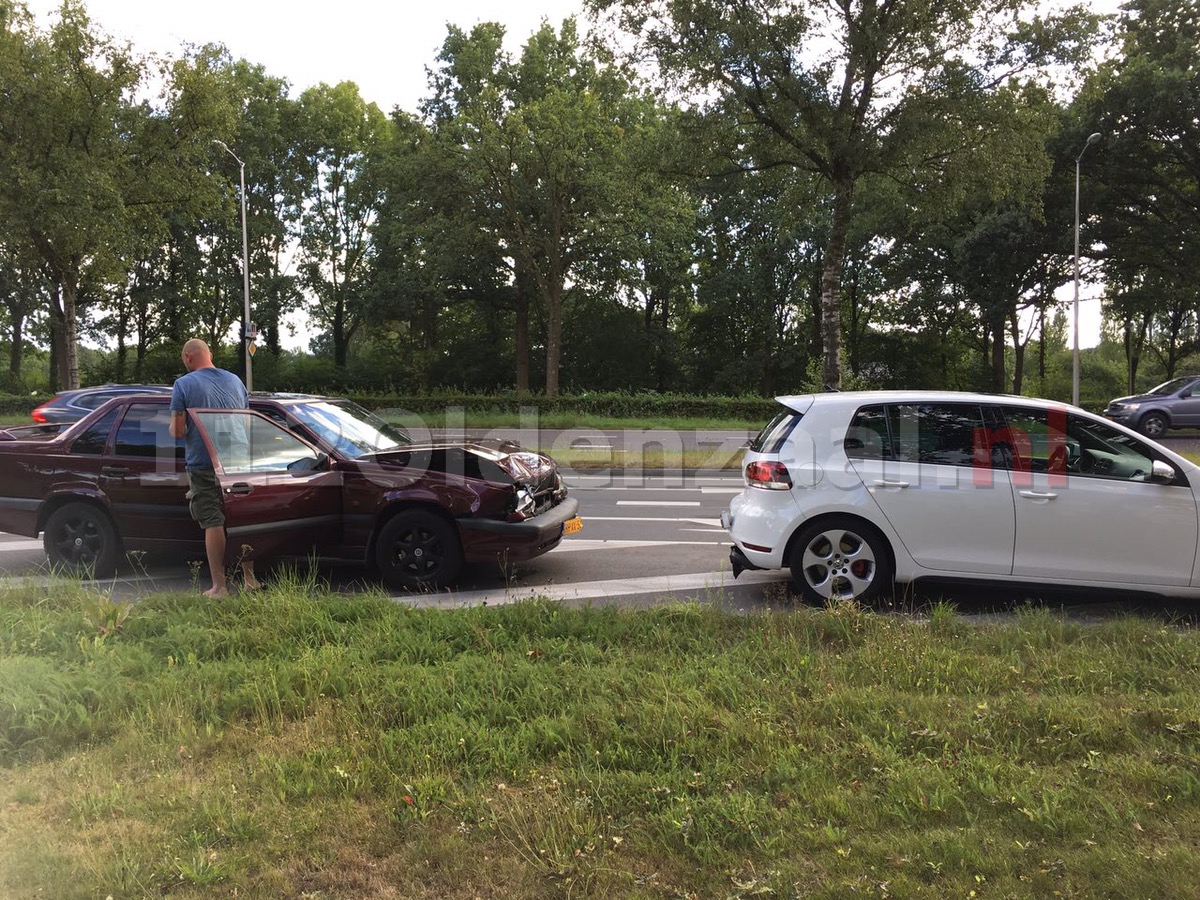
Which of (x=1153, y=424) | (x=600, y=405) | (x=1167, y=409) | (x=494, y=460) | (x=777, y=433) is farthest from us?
(x=600, y=405)

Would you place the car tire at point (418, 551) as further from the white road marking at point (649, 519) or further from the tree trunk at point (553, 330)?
the tree trunk at point (553, 330)

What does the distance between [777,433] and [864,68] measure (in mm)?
14571

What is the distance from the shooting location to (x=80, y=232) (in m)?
22.8

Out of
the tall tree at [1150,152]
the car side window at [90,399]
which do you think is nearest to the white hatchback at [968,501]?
the car side window at [90,399]

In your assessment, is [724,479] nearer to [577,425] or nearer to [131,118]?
[577,425]

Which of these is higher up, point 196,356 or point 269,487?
point 196,356

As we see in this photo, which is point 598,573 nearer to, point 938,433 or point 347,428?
point 347,428

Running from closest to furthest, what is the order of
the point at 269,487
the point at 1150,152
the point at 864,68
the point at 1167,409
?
the point at 269,487 < the point at 864,68 < the point at 1167,409 < the point at 1150,152

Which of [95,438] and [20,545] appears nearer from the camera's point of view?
[95,438]

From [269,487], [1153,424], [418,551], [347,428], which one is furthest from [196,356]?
[1153,424]

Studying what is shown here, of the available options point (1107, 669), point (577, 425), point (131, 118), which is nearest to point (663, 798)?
point (1107, 669)

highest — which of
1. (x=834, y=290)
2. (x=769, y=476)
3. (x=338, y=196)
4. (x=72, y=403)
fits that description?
(x=338, y=196)

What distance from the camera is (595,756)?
3.19 metres

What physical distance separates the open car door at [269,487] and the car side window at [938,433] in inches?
170
